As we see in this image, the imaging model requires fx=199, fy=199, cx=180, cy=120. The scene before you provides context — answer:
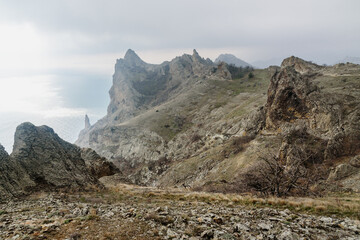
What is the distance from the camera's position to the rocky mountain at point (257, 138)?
27194 millimetres

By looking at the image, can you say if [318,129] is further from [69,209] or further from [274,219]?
[69,209]

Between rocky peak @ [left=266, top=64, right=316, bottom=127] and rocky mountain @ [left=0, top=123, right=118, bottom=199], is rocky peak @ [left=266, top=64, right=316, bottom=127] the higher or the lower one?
the higher one

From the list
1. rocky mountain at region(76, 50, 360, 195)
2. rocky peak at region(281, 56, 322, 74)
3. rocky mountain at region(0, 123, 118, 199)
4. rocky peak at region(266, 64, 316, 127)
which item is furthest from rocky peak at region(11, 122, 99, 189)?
rocky peak at region(281, 56, 322, 74)

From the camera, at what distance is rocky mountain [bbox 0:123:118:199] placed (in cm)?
1633

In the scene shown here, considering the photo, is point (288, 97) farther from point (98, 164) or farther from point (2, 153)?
point (2, 153)

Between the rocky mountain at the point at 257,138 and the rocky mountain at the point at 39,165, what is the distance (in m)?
17.5

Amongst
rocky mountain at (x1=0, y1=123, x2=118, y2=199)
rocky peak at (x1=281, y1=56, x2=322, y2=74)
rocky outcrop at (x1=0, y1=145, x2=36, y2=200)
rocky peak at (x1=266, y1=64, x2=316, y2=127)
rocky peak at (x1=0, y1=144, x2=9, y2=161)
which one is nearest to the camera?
rocky outcrop at (x1=0, y1=145, x2=36, y2=200)

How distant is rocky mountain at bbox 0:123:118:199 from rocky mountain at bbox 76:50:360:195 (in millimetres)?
17494

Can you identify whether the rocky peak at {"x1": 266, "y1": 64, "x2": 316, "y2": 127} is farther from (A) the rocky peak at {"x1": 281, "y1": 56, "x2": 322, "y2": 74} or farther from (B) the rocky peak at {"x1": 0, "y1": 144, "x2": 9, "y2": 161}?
(A) the rocky peak at {"x1": 281, "y1": 56, "x2": 322, "y2": 74}

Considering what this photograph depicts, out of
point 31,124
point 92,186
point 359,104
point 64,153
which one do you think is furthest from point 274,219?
point 359,104

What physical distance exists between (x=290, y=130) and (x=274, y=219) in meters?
37.9

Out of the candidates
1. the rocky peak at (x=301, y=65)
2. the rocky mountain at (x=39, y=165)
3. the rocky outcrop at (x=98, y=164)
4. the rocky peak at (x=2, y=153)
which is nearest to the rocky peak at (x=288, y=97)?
the rocky outcrop at (x=98, y=164)

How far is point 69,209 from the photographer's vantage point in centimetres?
1233

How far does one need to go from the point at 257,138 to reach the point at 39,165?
42620mm
